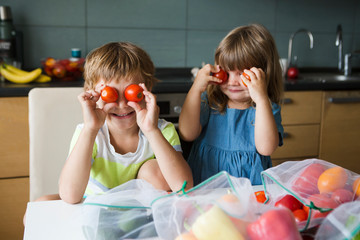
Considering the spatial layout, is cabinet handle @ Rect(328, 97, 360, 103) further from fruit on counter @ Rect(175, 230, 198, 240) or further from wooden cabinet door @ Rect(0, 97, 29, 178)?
fruit on counter @ Rect(175, 230, 198, 240)

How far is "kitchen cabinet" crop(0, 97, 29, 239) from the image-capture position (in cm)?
188

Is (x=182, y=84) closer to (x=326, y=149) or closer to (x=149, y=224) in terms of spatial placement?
(x=326, y=149)

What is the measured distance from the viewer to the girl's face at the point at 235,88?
4.33 feet

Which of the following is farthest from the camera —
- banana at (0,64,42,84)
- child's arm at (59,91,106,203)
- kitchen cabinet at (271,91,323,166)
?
kitchen cabinet at (271,91,323,166)

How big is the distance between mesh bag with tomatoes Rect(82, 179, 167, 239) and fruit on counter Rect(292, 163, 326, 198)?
0.28 meters

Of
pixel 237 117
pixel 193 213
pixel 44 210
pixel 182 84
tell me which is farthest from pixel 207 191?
pixel 182 84

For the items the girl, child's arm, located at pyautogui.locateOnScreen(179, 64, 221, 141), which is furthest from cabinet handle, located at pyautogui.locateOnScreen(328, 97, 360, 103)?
child's arm, located at pyautogui.locateOnScreen(179, 64, 221, 141)

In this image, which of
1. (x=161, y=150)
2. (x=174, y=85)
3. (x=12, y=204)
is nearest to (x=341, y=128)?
(x=174, y=85)

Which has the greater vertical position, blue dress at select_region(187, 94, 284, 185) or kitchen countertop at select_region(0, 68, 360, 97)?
kitchen countertop at select_region(0, 68, 360, 97)

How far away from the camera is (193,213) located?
56 cm

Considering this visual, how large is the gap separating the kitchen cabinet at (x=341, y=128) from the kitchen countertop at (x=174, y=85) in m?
0.06

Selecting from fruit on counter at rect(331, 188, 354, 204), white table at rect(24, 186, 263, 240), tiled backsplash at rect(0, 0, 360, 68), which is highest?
tiled backsplash at rect(0, 0, 360, 68)

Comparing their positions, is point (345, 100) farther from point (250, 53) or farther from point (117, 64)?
point (117, 64)

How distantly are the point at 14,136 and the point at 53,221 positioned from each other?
1.27 metres
